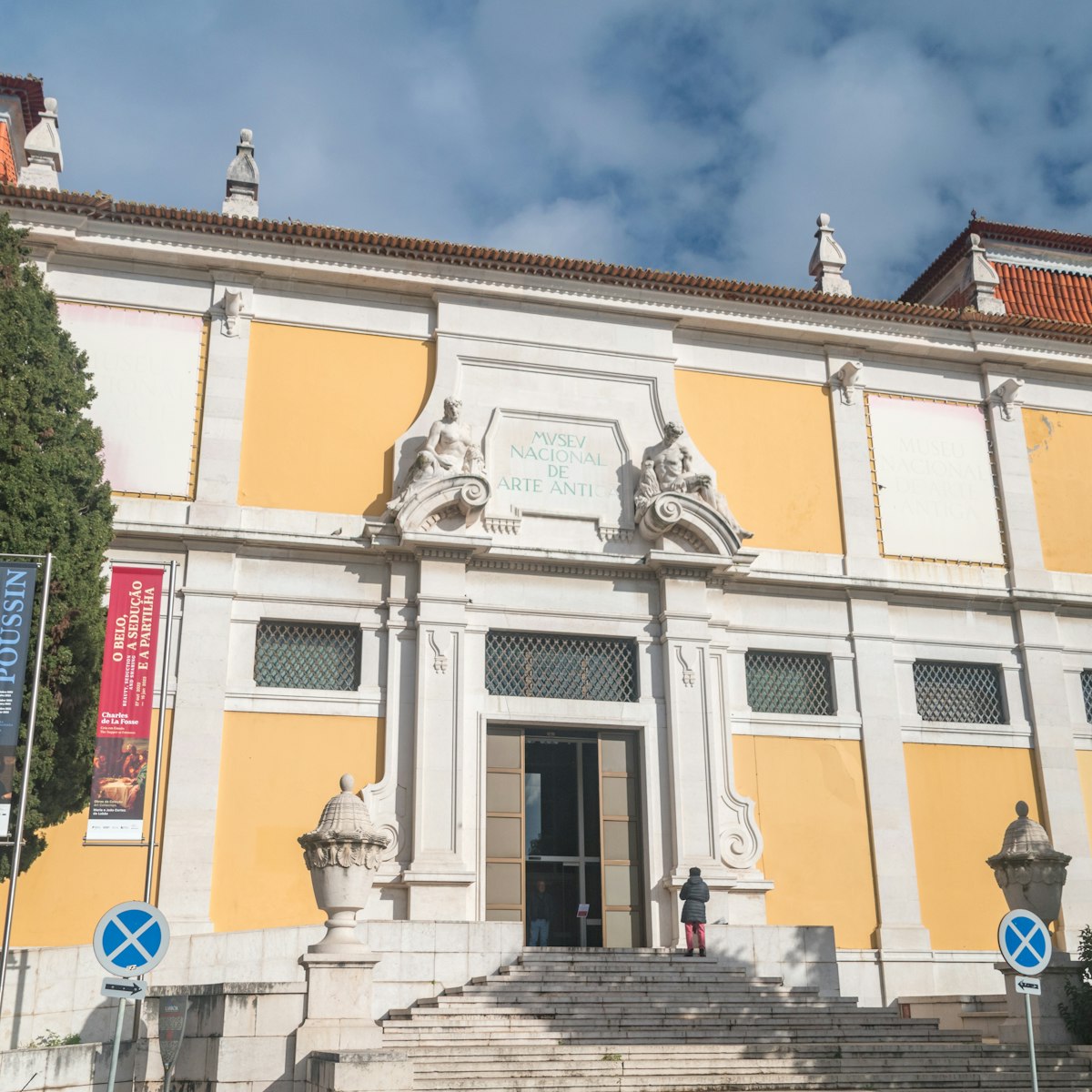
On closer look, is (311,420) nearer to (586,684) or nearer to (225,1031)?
(586,684)

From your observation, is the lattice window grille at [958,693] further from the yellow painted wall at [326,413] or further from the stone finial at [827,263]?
the yellow painted wall at [326,413]

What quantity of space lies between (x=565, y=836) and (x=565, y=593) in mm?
3725

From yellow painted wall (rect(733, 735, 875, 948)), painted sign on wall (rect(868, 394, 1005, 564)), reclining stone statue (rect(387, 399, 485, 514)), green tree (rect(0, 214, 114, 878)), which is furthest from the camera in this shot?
painted sign on wall (rect(868, 394, 1005, 564))

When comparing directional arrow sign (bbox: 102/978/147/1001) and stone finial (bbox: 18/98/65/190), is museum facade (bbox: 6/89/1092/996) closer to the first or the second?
stone finial (bbox: 18/98/65/190)

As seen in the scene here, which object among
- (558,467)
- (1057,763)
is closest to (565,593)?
(558,467)

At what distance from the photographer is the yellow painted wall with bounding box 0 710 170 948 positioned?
16375 millimetres

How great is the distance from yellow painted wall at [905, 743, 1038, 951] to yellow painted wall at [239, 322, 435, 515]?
9802 millimetres

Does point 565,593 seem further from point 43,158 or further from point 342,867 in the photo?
point 43,158

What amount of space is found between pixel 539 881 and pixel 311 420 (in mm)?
7942

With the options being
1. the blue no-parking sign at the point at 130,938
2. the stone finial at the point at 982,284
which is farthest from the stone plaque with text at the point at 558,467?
the blue no-parking sign at the point at 130,938

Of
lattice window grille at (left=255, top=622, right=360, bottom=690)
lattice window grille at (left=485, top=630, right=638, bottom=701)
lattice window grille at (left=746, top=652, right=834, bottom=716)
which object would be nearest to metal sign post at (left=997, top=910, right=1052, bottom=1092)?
lattice window grille at (left=746, top=652, right=834, bottom=716)

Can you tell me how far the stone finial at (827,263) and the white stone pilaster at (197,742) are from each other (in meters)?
12.0

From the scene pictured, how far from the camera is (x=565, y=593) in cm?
1972

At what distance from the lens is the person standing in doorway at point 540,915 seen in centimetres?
1845
